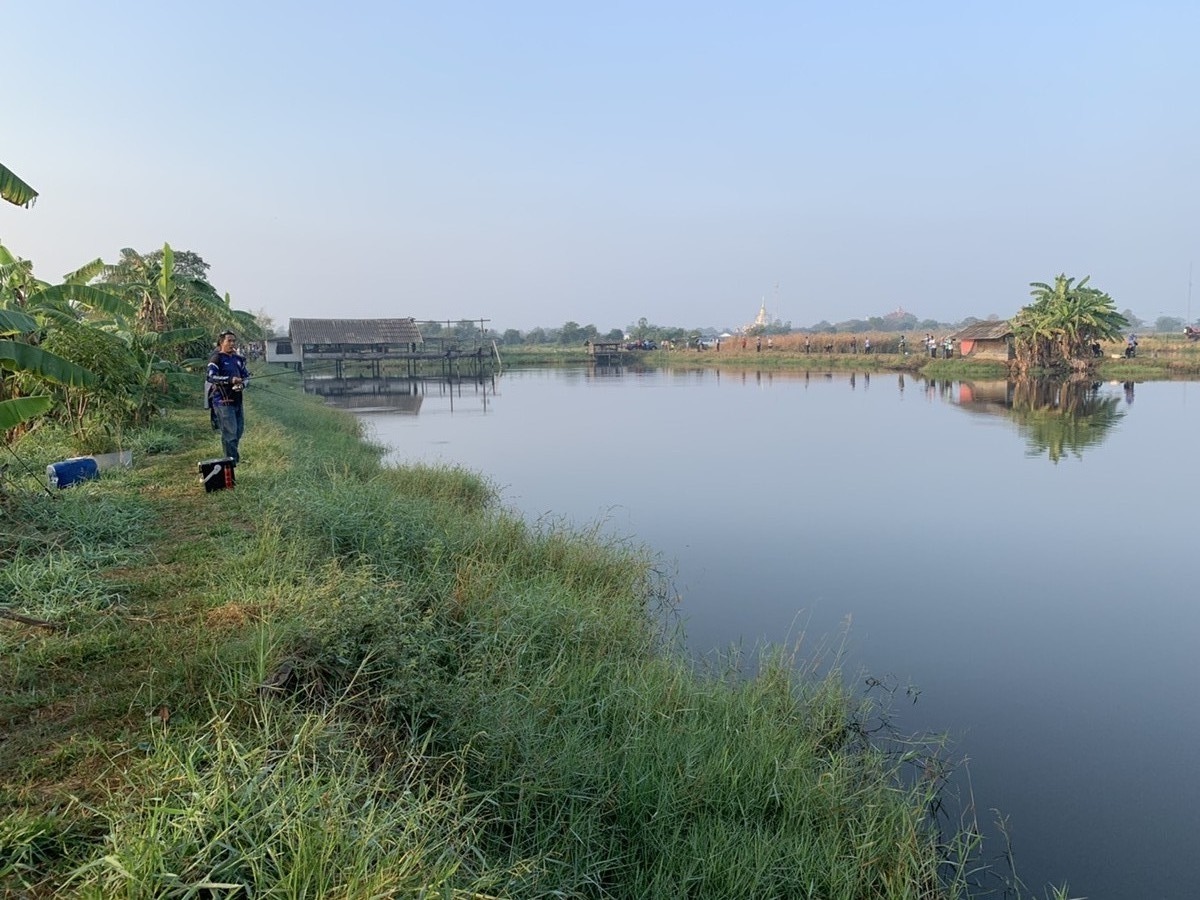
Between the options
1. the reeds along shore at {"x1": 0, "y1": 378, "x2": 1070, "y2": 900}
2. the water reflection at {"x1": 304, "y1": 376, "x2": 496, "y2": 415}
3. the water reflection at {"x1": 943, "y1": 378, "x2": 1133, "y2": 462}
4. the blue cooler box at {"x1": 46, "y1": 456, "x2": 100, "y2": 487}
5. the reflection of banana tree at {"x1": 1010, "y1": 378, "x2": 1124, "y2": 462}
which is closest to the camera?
the reeds along shore at {"x1": 0, "y1": 378, "x2": 1070, "y2": 900}

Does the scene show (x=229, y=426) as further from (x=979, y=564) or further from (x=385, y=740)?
(x=979, y=564)

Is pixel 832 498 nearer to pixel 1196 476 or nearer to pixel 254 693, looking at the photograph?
pixel 1196 476

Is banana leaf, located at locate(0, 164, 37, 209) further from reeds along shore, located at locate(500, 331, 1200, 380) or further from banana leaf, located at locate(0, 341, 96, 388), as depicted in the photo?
reeds along shore, located at locate(500, 331, 1200, 380)

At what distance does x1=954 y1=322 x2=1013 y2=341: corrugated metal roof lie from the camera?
32.9 meters

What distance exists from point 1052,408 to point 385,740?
70.7 feet

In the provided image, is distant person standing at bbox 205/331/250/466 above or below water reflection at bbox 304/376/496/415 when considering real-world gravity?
above

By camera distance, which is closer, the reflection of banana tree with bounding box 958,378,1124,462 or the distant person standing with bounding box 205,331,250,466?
the distant person standing with bounding box 205,331,250,466

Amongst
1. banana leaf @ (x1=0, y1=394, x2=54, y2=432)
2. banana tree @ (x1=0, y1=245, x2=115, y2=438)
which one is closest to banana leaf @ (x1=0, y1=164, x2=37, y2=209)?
banana tree @ (x1=0, y1=245, x2=115, y2=438)

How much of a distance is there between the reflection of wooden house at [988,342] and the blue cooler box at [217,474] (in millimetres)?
31387

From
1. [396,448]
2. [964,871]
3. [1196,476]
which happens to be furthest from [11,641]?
[1196,476]

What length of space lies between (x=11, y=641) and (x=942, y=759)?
14.7 ft

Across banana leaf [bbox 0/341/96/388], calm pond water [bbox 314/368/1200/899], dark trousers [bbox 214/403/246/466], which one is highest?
banana leaf [bbox 0/341/96/388]

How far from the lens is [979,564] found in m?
7.65

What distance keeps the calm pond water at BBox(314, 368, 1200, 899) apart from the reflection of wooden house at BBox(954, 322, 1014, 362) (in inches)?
507
